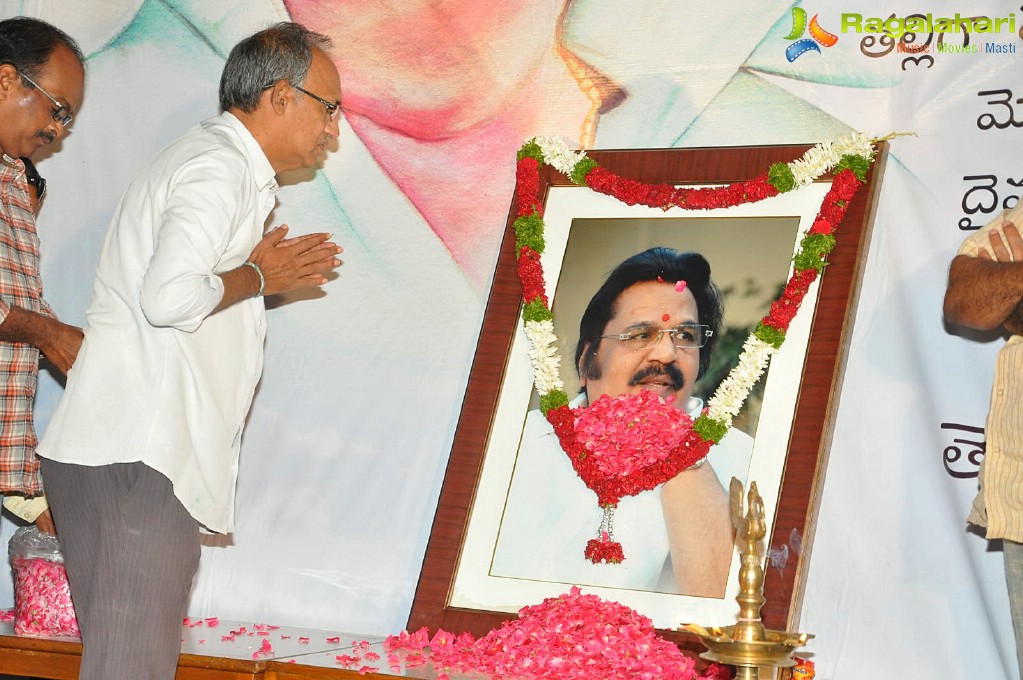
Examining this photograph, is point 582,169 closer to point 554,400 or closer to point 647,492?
point 554,400

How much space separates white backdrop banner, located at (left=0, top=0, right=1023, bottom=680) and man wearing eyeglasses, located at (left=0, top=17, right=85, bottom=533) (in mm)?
709

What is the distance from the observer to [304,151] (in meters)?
2.91

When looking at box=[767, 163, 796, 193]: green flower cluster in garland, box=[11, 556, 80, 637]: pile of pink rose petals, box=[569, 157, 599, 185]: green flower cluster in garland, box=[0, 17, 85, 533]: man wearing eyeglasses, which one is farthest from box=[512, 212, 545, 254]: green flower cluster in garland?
box=[11, 556, 80, 637]: pile of pink rose petals

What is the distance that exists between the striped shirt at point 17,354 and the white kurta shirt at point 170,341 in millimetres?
1073

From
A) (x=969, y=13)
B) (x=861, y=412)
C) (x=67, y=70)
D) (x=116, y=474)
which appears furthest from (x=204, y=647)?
(x=969, y=13)

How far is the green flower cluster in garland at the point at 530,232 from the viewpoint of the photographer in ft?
12.0

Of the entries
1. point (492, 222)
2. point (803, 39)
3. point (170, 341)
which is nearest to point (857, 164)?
point (803, 39)

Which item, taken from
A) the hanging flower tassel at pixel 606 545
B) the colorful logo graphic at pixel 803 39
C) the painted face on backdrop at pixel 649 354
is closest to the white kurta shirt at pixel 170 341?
the hanging flower tassel at pixel 606 545

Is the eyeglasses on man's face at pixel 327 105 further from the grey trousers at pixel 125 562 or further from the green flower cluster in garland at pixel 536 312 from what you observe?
the grey trousers at pixel 125 562

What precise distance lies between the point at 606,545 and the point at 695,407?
0.49m

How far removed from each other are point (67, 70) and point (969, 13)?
2.76 metres

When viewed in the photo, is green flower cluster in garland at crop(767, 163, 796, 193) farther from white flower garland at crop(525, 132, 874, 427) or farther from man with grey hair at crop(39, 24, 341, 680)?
man with grey hair at crop(39, 24, 341, 680)

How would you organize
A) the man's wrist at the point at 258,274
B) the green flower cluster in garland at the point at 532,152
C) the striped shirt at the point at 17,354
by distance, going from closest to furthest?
the man's wrist at the point at 258,274, the striped shirt at the point at 17,354, the green flower cluster in garland at the point at 532,152

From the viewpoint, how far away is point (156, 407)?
8.00 ft
